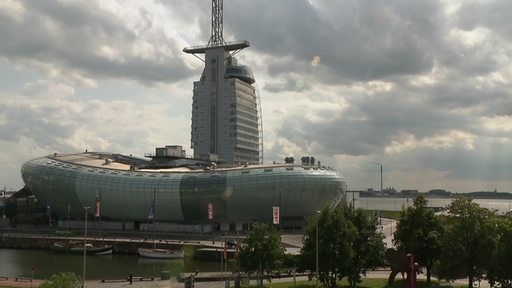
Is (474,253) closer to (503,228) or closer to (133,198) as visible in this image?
(503,228)

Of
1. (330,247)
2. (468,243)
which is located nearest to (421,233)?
(468,243)

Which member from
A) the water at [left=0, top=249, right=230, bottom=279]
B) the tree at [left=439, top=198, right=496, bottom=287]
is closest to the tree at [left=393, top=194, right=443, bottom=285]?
the tree at [left=439, top=198, right=496, bottom=287]

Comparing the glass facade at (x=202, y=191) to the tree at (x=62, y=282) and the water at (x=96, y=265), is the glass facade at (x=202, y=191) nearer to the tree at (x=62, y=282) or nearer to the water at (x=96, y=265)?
the water at (x=96, y=265)

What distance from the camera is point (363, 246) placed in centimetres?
6019

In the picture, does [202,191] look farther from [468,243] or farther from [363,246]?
[468,243]

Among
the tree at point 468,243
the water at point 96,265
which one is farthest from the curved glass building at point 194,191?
the tree at point 468,243

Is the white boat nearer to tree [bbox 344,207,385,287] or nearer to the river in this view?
the river

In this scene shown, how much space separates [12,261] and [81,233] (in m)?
43.0

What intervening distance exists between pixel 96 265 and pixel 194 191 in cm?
5710

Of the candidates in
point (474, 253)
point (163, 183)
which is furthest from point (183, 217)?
point (474, 253)

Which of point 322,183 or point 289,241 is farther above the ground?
point 322,183

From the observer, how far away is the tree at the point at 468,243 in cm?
5450

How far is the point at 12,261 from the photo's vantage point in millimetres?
97938

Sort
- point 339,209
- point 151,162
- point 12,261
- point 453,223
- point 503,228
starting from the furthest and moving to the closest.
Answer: point 151,162 → point 12,261 → point 339,209 → point 453,223 → point 503,228
